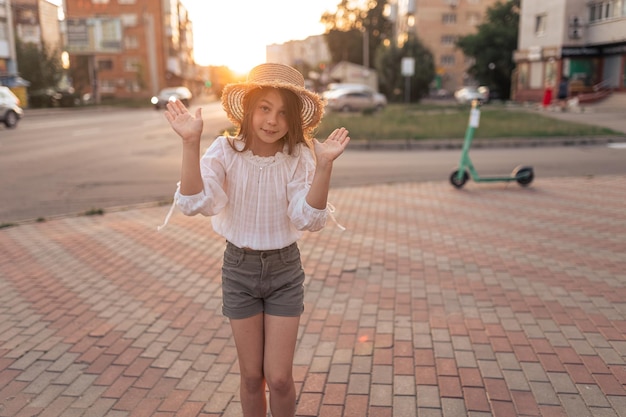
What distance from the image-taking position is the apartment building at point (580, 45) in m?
36.7

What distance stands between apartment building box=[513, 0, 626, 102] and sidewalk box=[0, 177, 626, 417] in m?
33.8

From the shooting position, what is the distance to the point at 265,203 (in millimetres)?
2551

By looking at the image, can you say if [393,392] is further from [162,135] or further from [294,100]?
[162,135]

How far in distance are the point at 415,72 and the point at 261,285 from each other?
162 feet

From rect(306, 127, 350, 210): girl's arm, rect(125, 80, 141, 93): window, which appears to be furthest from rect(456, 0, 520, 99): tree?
rect(306, 127, 350, 210): girl's arm

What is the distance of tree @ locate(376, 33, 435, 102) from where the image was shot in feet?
165

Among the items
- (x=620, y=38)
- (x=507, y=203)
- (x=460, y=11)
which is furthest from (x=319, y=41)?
(x=507, y=203)

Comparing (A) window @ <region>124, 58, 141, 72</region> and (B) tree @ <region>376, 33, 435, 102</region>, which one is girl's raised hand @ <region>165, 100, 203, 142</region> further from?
(A) window @ <region>124, 58, 141, 72</region>

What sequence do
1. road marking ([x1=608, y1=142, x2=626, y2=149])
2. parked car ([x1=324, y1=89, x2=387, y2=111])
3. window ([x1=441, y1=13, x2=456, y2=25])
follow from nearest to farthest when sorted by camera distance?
road marking ([x1=608, y1=142, x2=626, y2=149]), parked car ([x1=324, y1=89, x2=387, y2=111]), window ([x1=441, y1=13, x2=456, y2=25])

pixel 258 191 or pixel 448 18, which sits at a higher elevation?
pixel 448 18

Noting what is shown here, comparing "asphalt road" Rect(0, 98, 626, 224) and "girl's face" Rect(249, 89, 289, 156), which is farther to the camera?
"asphalt road" Rect(0, 98, 626, 224)

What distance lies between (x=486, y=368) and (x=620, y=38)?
38.0 metres

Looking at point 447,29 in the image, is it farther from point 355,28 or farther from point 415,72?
point 415,72

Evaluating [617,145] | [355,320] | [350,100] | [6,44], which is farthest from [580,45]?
[6,44]
